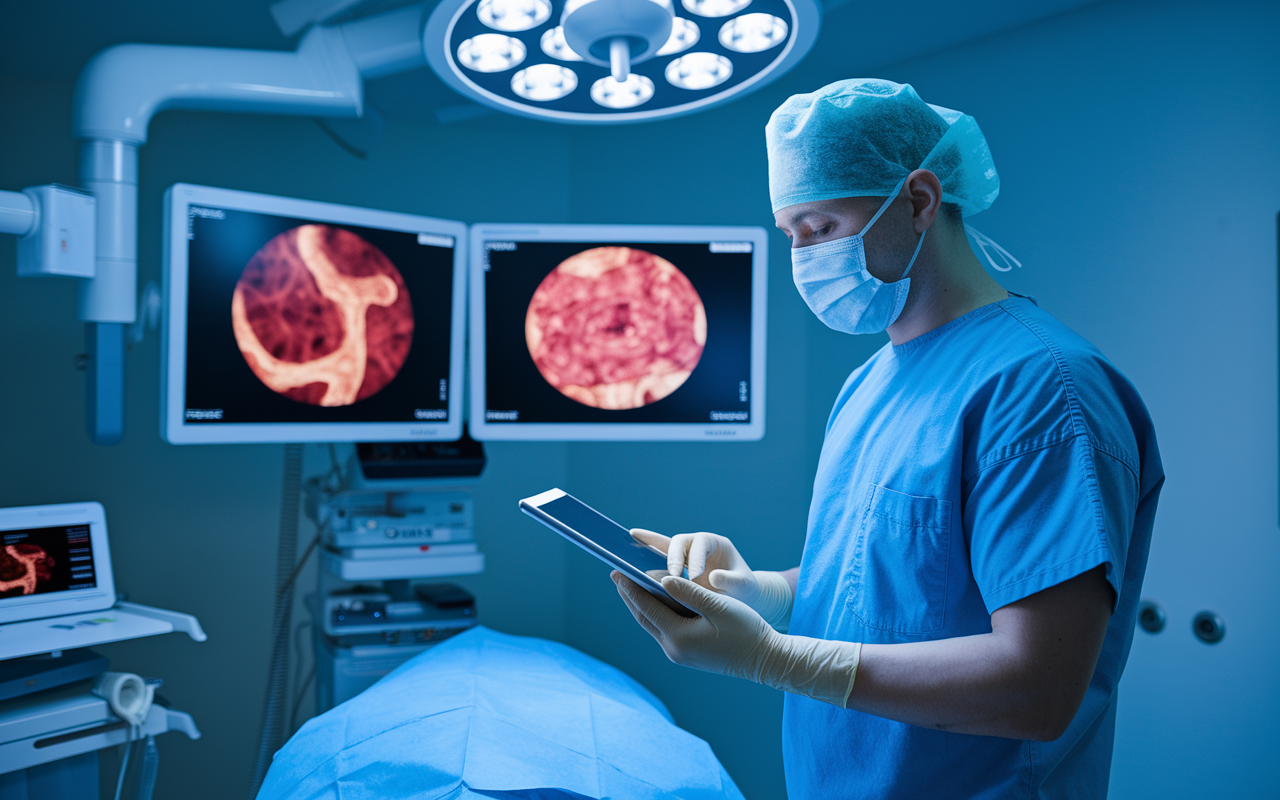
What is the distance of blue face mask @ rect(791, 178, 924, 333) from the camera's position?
1073mm

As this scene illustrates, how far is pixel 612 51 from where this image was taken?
1214 millimetres

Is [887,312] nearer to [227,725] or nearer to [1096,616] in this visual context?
[1096,616]

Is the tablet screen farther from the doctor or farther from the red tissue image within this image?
the red tissue image

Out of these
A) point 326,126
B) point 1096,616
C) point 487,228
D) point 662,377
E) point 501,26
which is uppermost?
point 326,126

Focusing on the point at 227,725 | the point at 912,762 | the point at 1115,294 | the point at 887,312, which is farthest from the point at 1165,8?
the point at 227,725

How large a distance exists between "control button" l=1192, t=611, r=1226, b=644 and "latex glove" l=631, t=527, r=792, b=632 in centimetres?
93

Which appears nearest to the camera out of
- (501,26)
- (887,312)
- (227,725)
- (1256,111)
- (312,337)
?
(887,312)

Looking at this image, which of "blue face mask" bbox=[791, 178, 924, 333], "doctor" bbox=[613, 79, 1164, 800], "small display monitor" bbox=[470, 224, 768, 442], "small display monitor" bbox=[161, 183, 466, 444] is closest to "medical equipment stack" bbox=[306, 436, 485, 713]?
"small display monitor" bbox=[161, 183, 466, 444]

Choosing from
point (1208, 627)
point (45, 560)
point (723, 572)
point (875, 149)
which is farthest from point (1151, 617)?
point (45, 560)

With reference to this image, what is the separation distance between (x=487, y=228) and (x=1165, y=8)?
1.59 meters

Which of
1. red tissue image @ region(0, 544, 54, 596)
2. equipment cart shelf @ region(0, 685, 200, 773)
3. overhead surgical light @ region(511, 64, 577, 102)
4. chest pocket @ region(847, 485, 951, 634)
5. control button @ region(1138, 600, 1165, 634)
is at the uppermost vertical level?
overhead surgical light @ region(511, 64, 577, 102)

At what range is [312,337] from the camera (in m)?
1.80

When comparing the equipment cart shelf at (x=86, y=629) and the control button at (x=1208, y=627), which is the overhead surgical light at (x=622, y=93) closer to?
the equipment cart shelf at (x=86, y=629)

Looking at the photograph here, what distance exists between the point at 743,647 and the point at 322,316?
133 cm
